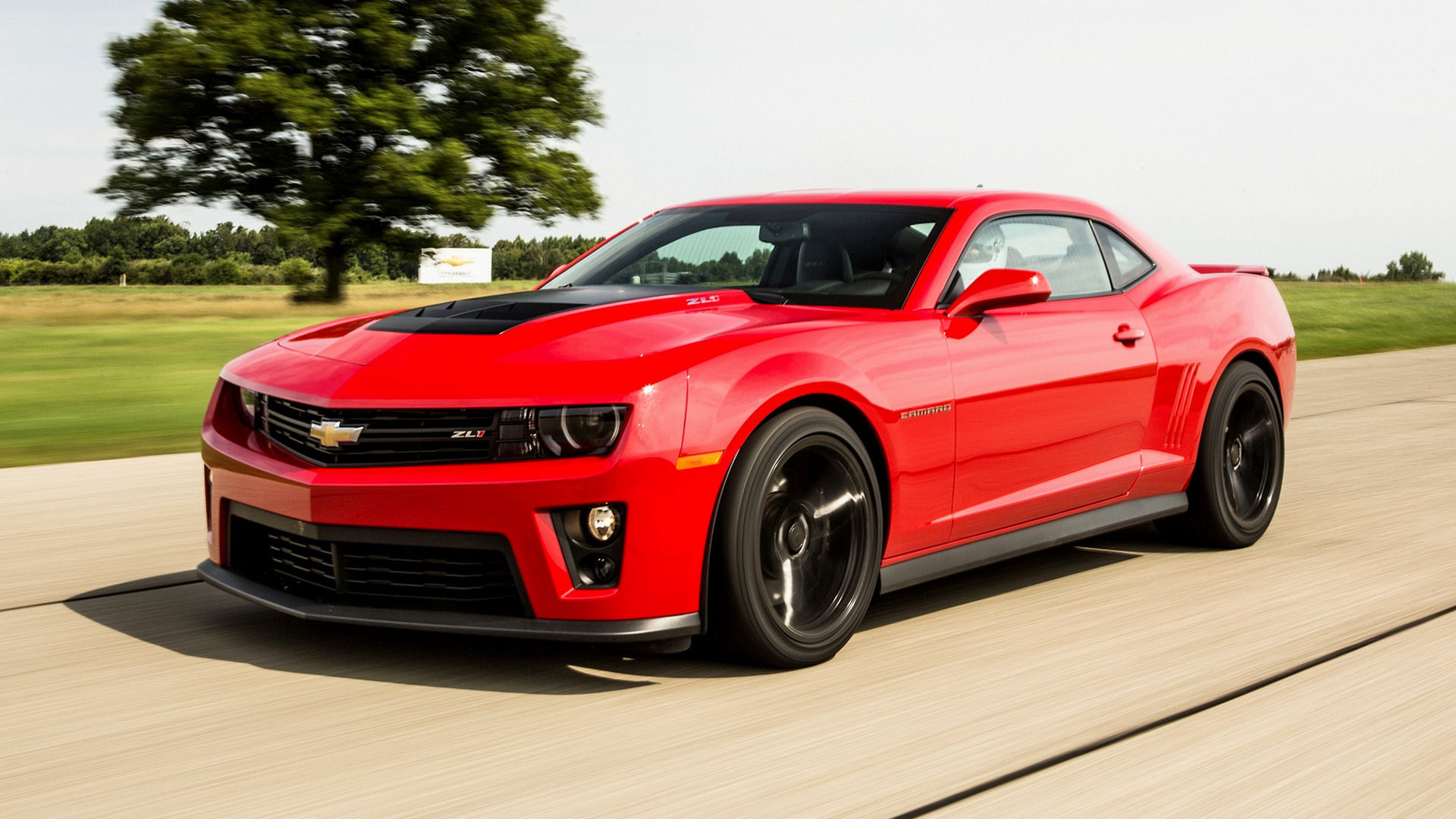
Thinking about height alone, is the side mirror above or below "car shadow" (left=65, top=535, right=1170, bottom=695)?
→ above

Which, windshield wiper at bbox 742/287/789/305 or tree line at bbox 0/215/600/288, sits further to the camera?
tree line at bbox 0/215/600/288

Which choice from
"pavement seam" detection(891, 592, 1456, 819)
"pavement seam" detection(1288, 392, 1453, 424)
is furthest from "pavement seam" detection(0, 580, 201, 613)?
"pavement seam" detection(1288, 392, 1453, 424)

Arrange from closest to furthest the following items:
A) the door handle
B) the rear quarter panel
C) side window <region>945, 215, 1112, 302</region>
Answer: side window <region>945, 215, 1112, 302</region>
the door handle
the rear quarter panel

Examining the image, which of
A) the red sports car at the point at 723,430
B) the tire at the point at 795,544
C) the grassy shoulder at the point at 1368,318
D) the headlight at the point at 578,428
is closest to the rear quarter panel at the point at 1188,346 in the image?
the red sports car at the point at 723,430

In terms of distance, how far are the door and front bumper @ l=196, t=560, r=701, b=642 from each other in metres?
1.26

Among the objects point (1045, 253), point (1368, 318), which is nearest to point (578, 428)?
point (1045, 253)

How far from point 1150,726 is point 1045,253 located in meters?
2.30

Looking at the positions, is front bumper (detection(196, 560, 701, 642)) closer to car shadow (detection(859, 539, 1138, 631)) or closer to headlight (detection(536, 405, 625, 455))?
headlight (detection(536, 405, 625, 455))

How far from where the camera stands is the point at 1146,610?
4.93m

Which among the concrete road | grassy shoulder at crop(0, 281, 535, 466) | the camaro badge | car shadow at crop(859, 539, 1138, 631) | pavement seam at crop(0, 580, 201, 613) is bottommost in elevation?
grassy shoulder at crop(0, 281, 535, 466)

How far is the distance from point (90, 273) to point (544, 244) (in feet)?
101

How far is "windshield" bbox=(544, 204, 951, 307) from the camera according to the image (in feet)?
16.2

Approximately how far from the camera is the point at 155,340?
19.2 meters

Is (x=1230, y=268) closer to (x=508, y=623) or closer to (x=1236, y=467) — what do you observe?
(x=1236, y=467)
